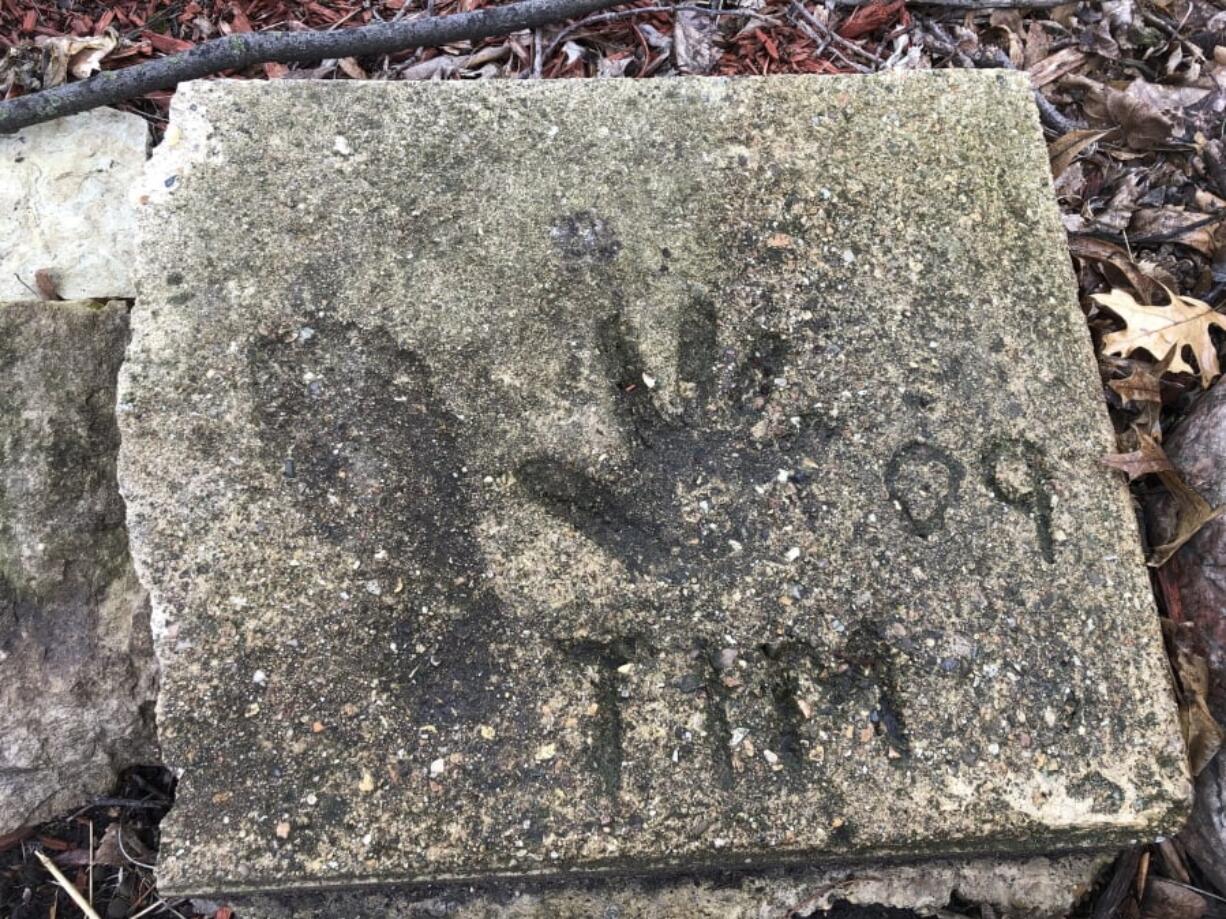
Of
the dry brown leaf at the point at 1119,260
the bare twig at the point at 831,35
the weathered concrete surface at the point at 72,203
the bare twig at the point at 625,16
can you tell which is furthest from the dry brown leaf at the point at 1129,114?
the weathered concrete surface at the point at 72,203

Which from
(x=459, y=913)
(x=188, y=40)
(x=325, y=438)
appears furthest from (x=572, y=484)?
(x=188, y=40)

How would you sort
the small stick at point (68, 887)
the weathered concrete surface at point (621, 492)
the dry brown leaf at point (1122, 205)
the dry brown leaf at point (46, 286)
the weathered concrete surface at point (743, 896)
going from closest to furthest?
the weathered concrete surface at point (621, 492) < the weathered concrete surface at point (743, 896) < the small stick at point (68, 887) < the dry brown leaf at point (46, 286) < the dry brown leaf at point (1122, 205)

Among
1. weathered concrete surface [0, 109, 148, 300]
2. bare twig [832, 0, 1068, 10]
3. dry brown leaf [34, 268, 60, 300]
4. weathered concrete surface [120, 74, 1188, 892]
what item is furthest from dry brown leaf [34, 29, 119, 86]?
bare twig [832, 0, 1068, 10]

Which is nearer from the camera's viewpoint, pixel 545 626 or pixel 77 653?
pixel 545 626

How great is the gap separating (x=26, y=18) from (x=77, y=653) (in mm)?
1711

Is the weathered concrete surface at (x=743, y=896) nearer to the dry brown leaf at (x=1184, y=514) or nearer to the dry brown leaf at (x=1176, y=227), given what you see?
the dry brown leaf at (x=1184, y=514)

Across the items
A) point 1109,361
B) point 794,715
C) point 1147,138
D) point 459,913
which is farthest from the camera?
point 1147,138

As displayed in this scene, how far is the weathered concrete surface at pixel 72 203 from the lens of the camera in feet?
6.63

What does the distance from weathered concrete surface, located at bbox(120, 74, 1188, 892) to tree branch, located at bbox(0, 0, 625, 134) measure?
1.76 ft

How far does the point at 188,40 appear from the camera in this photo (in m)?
2.31

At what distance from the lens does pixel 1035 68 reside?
232cm

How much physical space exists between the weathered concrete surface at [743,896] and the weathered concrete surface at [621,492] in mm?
228

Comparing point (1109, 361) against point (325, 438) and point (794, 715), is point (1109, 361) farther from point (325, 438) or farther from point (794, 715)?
point (325, 438)

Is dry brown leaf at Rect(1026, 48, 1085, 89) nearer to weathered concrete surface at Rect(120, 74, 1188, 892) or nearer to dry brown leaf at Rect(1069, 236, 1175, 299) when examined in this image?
dry brown leaf at Rect(1069, 236, 1175, 299)
